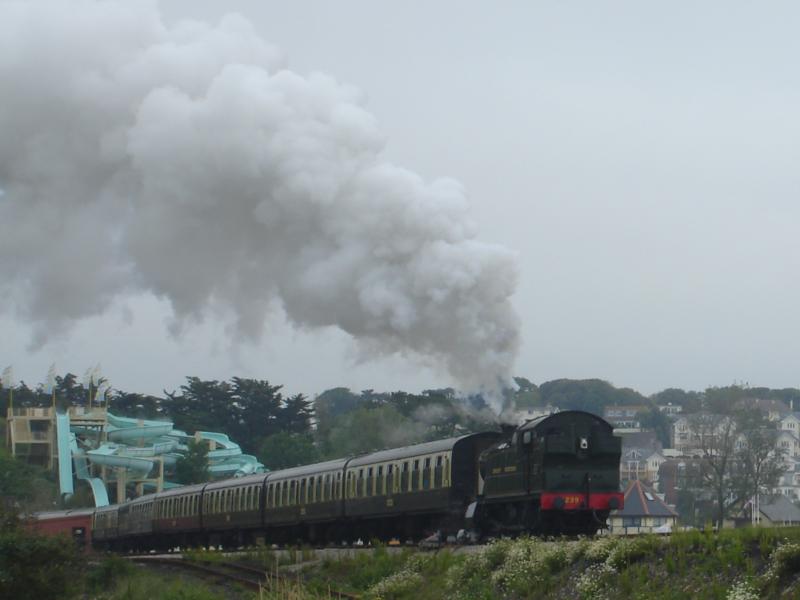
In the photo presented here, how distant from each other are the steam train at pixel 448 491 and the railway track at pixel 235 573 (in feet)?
11.7

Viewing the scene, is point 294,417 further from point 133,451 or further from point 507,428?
point 507,428

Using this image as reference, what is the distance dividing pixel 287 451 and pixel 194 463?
7774 millimetres

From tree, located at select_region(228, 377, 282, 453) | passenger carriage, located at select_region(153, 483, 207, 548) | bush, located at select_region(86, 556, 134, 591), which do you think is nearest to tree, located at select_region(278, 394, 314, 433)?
tree, located at select_region(228, 377, 282, 453)

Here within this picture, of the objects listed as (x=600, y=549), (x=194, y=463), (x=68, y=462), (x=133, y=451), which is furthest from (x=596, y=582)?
(x=68, y=462)

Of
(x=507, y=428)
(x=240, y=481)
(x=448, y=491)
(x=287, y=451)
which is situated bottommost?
(x=448, y=491)

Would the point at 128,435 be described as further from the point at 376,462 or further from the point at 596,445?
the point at 596,445

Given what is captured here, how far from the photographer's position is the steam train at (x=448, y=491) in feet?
88.6

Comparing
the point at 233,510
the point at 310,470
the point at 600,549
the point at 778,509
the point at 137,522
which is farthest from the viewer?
the point at 778,509

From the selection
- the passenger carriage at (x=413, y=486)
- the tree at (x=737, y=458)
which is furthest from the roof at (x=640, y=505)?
the passenger carriage at (x=413, y=486)

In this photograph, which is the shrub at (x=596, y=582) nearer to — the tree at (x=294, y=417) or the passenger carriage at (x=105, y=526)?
the passenger carriage at (x=105, y=526)

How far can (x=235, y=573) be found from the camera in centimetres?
3375

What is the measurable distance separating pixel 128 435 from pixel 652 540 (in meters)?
96.1

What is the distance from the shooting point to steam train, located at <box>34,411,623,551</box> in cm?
2700

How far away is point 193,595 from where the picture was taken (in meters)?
26.8
